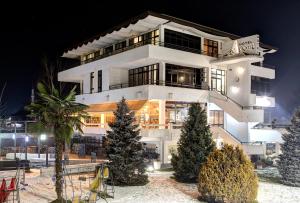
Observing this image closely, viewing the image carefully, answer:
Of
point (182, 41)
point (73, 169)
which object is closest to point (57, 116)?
point (73, 169)

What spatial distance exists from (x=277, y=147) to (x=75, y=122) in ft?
100

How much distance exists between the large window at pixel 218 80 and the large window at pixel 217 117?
2473 mm

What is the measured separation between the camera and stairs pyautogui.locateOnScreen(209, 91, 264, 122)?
37219 millimetres

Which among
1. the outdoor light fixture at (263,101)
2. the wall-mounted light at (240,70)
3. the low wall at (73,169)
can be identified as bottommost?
the low wall at (73,169)

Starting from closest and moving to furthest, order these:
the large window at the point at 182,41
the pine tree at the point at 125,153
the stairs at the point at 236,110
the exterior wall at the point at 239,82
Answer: the pine tree at the point at 125,153 < the stairs at the point at 236,110 < the large window at the point at 182,41 < the exterior wall at the point at 239,82

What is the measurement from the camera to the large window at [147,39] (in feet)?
123

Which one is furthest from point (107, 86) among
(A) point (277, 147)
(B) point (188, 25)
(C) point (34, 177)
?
(A) point (277, 147)

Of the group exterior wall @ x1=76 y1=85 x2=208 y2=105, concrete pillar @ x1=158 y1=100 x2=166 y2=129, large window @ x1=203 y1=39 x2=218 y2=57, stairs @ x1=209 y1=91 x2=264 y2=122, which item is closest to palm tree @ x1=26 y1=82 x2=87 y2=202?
exterior wall @ x1=76 y1=85 x2=208 y2=105

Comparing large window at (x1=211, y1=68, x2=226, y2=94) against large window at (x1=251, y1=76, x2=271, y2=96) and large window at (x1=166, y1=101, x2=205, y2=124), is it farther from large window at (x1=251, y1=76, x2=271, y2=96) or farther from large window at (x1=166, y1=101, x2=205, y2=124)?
large window at (x1=166, y1=101, x2=205, y2=124)

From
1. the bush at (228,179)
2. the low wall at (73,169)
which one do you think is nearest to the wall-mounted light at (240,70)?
the low wall at (73,169)

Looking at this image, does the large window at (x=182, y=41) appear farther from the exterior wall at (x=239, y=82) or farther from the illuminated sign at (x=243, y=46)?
the exterior wall at (x=239, y=82)

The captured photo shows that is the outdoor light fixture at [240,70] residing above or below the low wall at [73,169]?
above

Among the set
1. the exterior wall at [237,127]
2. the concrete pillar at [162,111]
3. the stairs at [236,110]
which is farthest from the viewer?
the exterior wall at [237,127]

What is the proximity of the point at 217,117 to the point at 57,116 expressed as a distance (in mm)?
27111
